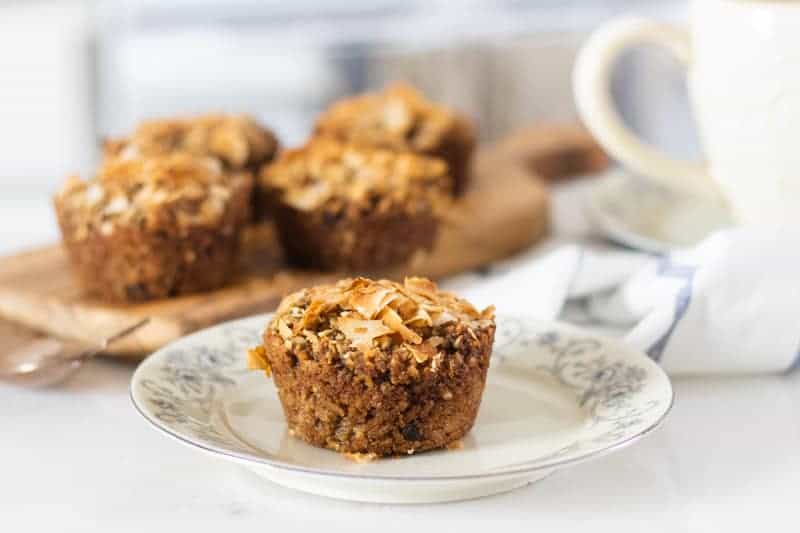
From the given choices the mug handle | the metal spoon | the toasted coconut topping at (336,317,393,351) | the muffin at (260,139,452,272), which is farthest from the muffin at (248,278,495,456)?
the mug handle

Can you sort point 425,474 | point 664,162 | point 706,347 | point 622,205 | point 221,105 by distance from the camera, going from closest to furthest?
point 425,474 < point 706,347 < point 664,162 < point 622,205 < point 221,105

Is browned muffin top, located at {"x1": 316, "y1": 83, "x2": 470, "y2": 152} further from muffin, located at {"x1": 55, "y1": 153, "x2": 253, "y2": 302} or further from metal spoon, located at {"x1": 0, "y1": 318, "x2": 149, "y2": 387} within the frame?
metal spoon, located at {"x1": 0, "y1": 318, "x2": 149, "y2": 387}

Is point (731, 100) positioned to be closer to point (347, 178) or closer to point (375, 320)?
point (347, 178)

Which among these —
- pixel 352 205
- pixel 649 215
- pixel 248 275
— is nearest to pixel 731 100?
pixel 649 215

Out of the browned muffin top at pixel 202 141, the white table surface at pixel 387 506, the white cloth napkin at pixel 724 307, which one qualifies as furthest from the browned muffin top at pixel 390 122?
the white table surface at pixel 387 506

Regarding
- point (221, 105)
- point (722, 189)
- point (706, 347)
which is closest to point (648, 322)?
point (706, 347)

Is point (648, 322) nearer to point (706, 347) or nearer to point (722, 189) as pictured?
point (706, 347)

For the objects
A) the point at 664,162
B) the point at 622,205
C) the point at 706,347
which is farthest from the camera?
the point at 622,205
